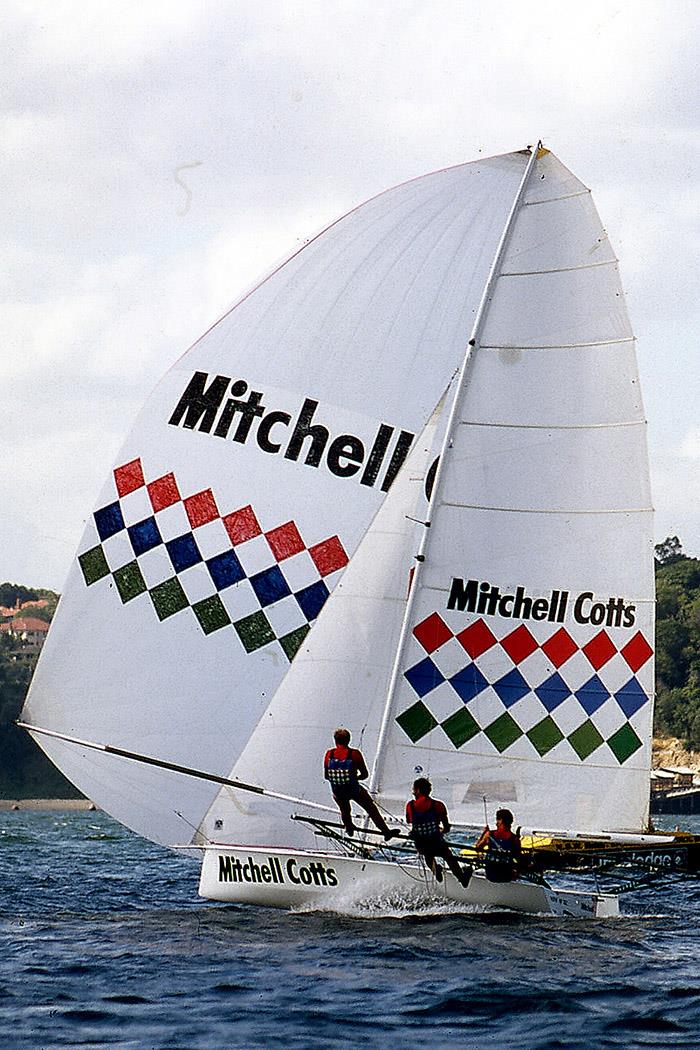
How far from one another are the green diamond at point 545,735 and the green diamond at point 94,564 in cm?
485

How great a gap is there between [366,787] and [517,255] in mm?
5794

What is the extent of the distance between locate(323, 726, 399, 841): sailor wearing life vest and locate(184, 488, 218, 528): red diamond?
3070 mm

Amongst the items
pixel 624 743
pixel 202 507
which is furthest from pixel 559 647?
pixel 202 507

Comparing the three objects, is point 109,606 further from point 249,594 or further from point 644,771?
point 644,771

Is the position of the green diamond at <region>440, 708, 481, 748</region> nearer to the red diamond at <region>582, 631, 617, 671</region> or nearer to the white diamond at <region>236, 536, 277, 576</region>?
the red diamond at <region>582, 631, 617, 671</region>

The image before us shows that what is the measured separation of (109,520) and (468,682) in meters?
4.28

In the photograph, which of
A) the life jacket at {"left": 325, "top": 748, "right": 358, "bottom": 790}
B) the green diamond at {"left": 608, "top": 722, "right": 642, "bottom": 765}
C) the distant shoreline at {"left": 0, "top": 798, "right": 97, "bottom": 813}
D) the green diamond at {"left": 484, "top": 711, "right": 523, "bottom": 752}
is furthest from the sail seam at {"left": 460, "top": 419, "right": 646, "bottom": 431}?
the distant shoreline at {"left": 0, "top": 798, "right": 97, "bottom": 813}

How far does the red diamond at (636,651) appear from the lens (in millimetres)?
18469

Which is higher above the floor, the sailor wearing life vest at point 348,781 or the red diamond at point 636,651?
the red diamond at point 636,651

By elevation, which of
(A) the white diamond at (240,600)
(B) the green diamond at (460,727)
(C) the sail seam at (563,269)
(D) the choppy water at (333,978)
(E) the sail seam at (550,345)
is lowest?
(D) the choppy water at (333,978)

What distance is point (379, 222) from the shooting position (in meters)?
18.9

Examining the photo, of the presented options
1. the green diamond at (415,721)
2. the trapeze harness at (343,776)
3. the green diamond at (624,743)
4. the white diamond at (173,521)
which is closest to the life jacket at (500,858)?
the green diamond at (415,721)

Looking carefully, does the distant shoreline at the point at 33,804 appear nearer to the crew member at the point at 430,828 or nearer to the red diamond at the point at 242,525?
the red diamond at the point at 242,525

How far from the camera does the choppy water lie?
1212 centimetres
